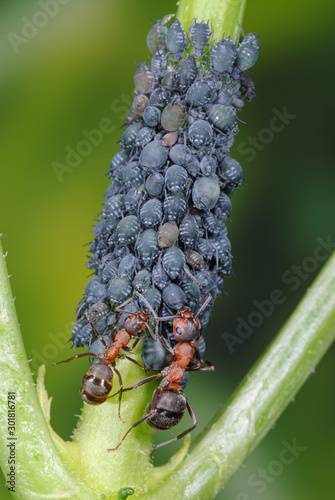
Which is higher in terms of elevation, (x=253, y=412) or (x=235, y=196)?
(x=235, y=196)

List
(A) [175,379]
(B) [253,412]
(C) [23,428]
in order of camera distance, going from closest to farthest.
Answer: (C) [23,428], (B) [253,412], (A) [175,379]

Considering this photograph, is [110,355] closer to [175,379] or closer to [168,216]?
[175,379]

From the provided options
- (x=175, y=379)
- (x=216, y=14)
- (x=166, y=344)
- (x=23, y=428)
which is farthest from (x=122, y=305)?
(x=216, y=14)

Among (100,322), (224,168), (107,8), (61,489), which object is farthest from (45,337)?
(107,8)

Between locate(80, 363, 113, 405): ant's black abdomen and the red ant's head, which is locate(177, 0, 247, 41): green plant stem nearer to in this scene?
the red ant's head

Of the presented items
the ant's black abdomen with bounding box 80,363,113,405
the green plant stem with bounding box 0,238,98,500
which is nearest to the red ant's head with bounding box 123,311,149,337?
the ant's black abdomen with bounding box 80,363,113,405

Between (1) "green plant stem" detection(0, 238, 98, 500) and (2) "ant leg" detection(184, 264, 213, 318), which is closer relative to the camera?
(1) "green plant stem" detection(0, 238, 98, 500)

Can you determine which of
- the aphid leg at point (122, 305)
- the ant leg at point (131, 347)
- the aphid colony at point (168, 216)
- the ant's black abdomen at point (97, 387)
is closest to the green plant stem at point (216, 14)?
the aphid colony at point (168, 216)
